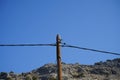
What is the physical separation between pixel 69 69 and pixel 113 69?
16.7 metres

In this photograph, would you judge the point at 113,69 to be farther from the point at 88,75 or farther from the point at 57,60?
the point at 57,60

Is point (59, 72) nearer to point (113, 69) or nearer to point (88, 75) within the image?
point (88, 75)

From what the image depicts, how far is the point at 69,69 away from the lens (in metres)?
112

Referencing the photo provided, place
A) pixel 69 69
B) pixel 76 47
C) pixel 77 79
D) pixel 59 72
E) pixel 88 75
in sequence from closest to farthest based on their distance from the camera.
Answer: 1. pixel 59 72
2. pixel 76 47
3. pixel 77 79
4. pixel 88 75
5. pixel 69 69

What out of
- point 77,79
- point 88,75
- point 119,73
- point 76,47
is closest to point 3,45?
point 76,47

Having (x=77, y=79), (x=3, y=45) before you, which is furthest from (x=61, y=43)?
(x=77, y=79)

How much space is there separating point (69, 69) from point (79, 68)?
5.31 metres

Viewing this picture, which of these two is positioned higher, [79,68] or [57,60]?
[57,60]

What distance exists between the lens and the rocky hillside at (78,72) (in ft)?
329

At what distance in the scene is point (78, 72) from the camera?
110312mm

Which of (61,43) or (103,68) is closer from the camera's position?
(61,43)

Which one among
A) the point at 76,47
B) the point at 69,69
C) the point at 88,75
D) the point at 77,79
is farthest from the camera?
the point at 69,69

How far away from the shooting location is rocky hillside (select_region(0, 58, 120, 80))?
10038 cm

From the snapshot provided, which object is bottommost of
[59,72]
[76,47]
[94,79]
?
[94,79]
